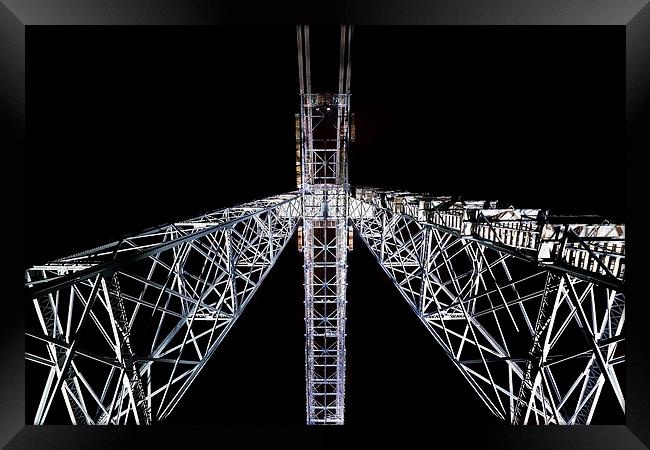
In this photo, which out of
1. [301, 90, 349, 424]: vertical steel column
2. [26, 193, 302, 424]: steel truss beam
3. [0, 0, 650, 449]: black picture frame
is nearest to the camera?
[0, 0, 650, 449]: black picture frame

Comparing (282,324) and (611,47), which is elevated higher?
(611,47)

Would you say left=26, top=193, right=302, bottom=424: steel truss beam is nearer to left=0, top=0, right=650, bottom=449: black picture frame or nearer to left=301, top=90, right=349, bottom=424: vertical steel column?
left=0, top=0, right=650, bottom=449: black picture frame

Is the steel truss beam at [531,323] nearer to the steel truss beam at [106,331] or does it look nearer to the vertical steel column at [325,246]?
the vertical steel column at [325,246]

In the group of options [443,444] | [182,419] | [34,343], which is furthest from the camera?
[182,419]

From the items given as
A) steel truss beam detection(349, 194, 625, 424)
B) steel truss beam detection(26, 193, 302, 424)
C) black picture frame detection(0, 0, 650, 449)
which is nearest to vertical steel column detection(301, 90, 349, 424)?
steel truss beam detection(349, 194, 625, 424)
